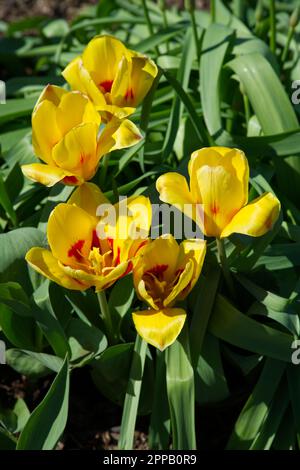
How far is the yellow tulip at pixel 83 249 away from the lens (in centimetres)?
145

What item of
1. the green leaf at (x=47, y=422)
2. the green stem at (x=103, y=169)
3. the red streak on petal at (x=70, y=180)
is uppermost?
the red streak on petal at (x=70, y=180)

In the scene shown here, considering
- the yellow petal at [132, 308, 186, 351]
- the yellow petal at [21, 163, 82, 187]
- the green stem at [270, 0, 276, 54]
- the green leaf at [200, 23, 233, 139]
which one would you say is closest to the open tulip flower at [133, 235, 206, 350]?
the yellow petal at [132, 308, 186, 351]

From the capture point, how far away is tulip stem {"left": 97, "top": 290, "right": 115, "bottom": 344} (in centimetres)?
164

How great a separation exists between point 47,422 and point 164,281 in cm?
36

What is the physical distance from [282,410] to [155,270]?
453 mm

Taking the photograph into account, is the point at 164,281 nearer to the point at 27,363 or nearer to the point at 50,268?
the point at 50,268

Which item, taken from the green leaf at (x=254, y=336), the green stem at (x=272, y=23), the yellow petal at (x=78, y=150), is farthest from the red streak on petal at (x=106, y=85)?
the green stem at (x=272, y=23)

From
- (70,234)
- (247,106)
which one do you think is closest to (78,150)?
(70,234)

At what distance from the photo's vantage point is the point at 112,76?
171 cm

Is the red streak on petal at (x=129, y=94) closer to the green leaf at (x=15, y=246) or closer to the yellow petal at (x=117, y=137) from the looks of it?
the yellow petal at (x=117, y=137)

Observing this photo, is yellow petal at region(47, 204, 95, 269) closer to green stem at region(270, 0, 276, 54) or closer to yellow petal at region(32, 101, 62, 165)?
yellow petal at region(32, 101, 62, 165)

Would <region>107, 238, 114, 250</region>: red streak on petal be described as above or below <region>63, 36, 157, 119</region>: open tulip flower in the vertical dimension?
below

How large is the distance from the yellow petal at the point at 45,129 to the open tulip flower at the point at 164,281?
0.28m

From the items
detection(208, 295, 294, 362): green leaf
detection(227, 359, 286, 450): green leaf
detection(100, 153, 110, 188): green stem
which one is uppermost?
detection(100, 153, 110, 188): green stem
